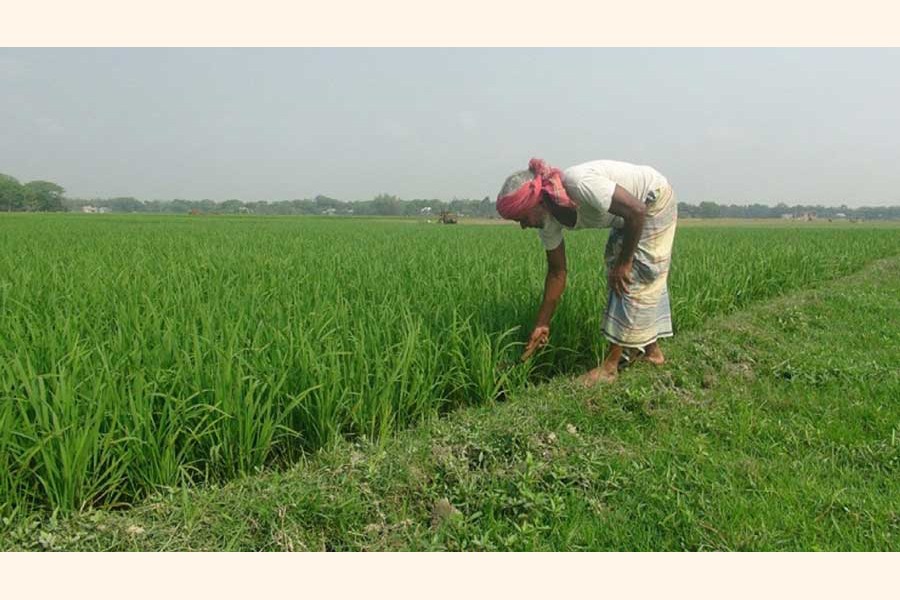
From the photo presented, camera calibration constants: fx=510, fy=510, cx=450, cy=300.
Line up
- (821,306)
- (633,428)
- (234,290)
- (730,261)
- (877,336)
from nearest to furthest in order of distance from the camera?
(633,428)
(234,290)
(877,336)
(821,306)
(730,261)

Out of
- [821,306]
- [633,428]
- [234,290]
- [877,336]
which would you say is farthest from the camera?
[821,306]

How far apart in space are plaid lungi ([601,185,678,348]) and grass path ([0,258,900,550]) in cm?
30

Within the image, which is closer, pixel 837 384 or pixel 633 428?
pixel 633 428

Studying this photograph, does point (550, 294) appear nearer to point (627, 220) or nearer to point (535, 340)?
point (535, 340)

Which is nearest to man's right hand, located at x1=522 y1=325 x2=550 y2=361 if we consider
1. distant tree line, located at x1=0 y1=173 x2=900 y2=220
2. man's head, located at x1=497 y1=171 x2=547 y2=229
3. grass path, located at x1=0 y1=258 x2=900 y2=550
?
grass path, located at x1=0 y1=258 x2=900 y2=550

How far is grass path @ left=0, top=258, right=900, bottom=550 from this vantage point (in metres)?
1.54

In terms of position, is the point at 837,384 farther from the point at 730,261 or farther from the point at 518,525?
the point at 730,261

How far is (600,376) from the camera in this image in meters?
2.84

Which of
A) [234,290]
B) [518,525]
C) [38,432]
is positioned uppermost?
[234,290]

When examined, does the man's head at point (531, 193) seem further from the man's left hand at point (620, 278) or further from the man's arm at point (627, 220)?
the man's left hand at point (620, 278)

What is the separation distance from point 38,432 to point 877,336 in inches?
200

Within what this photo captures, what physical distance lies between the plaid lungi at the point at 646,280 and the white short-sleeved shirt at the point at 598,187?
0.09m

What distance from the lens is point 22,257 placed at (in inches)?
213

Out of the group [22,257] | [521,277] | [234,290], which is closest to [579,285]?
[521,277]
